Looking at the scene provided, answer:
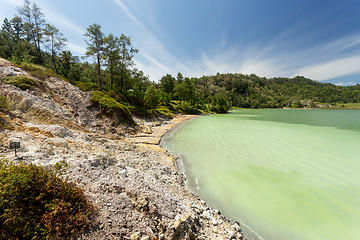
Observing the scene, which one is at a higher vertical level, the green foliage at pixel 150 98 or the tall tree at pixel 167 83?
the tall tree at pixel 167 83

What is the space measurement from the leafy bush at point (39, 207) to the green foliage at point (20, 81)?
14761 millimetres

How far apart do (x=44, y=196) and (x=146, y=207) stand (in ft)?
9.19

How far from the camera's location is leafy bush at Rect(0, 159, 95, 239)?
8.98 ft

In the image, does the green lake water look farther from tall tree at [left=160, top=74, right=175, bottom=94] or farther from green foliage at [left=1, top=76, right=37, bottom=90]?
tall tree at [left=160, top=74, right=175, bottom=94]

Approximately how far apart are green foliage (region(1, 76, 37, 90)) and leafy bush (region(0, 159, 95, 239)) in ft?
48.4

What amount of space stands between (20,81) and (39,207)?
16.5m

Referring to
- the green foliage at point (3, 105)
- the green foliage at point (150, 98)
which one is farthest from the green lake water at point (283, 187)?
the green foliage at point (150, 98)

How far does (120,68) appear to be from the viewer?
3086cm

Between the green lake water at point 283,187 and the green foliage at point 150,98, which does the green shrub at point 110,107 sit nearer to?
the green lake water at point 283,187

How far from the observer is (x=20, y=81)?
1295cm

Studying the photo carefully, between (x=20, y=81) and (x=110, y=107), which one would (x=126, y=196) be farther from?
(x=20, y=81)

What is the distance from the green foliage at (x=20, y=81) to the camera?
12.3m

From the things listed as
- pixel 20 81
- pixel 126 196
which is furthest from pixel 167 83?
pixel 126 196

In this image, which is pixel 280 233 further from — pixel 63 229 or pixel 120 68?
pixel 120 68
